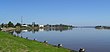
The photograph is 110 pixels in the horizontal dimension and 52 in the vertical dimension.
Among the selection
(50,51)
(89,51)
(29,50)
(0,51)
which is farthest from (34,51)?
(89,51)

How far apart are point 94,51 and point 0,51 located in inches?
1110

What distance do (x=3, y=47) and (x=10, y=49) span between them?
2.82 feet

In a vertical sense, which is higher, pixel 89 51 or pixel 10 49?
pixel 10 49

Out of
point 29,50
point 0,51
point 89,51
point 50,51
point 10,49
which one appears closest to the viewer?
point 0,51

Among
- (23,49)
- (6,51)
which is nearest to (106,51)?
(23,49)

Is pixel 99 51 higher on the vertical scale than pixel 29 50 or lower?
lower

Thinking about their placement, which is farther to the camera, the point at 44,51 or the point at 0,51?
the point at 44,51

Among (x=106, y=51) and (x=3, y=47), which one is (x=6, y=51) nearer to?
(x=3, y=47)

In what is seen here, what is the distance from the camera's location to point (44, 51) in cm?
2842

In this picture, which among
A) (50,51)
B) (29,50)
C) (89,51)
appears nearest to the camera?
(29,50)

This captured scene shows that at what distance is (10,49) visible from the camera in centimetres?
2559

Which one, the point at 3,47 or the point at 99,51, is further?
the point at 99,51

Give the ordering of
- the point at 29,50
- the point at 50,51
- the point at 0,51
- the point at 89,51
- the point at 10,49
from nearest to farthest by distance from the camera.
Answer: the point at 0,51, the point at 10,49, the point at 29,50, the point at 50,51, the point at 89,51

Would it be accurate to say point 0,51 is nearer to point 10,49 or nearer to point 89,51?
point 10,49
